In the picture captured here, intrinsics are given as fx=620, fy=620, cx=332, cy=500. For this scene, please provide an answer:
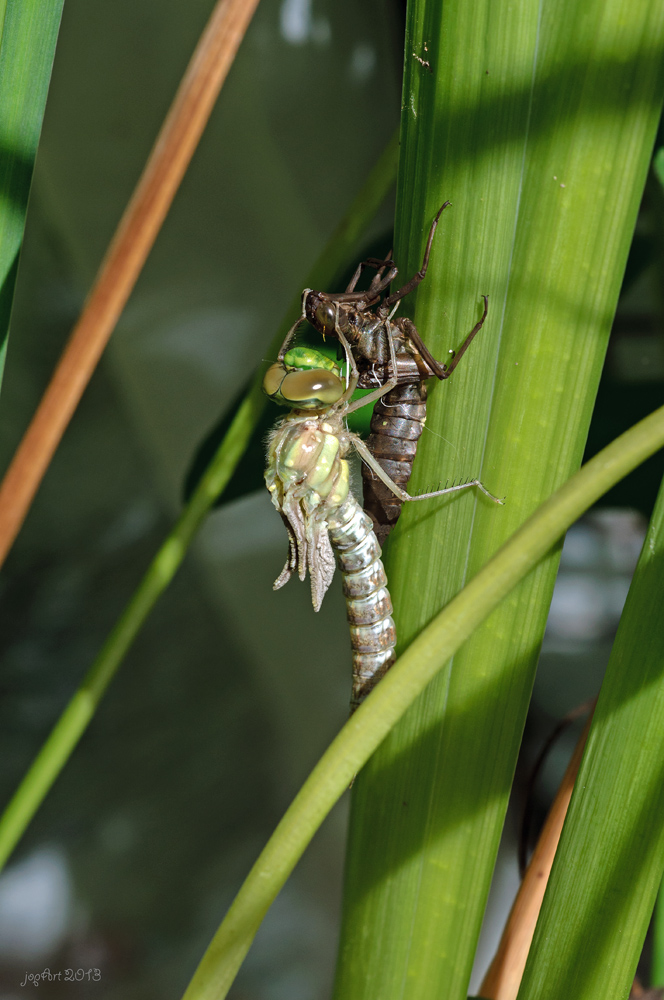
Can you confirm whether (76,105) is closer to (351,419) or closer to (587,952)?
(351,419)

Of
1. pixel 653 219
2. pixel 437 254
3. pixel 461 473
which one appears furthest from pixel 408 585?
pixel 653 219

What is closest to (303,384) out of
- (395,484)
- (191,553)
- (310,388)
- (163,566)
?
(310,388)

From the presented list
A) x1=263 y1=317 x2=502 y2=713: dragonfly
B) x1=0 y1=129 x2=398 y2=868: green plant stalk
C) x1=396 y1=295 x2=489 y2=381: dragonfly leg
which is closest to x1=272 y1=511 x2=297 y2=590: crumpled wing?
x1=263 y1=317 x2=502 y2=713: dragonfly

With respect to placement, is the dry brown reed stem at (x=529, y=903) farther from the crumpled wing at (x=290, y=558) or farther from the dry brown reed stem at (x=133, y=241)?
the dry brown reed stem at (x=133, y=241)

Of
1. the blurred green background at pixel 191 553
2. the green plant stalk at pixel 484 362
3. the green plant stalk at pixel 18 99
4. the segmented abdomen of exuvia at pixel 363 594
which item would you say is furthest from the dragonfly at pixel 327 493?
the blurred green background at pixel 191 553

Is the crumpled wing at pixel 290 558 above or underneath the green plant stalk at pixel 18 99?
underneath

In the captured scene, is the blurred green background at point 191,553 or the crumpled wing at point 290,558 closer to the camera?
the crumpled wing at point 290,558

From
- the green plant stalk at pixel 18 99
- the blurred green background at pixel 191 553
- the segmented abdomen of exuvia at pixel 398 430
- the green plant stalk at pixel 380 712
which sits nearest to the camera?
the green plant stalk at pixel 380 712
